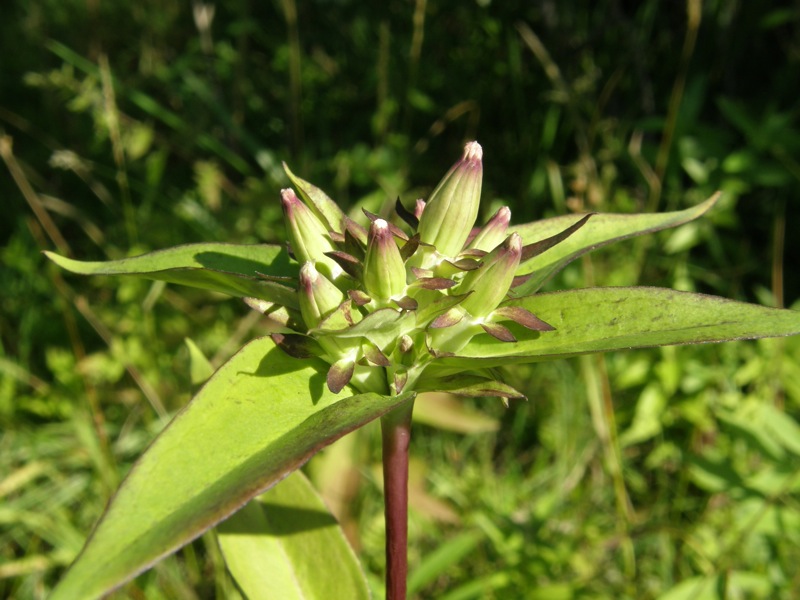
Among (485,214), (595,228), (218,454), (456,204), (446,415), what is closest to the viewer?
(218,454)

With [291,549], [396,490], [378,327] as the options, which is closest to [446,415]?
[291,549]

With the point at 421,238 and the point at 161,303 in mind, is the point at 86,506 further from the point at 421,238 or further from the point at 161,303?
the point at 421,238

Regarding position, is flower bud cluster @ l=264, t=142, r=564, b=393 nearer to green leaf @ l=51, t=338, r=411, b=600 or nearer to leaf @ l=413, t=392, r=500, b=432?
green leaf @ l=51, t=338, r=411, b=600

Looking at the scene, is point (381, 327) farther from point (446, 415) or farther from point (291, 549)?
point (446, 415)

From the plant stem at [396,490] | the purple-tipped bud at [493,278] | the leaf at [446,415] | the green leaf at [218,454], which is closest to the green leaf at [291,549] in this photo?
the plant stem at [396,490]

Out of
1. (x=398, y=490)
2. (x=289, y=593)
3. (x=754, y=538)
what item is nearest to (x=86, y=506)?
(x=289, y=593)

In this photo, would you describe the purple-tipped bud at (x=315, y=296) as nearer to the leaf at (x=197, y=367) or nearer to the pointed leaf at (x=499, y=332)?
the pointed leaf at (x=499, y=332)

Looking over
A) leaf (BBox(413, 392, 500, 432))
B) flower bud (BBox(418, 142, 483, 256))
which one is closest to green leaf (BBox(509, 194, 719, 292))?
flower bud (BBox(418, 142, 483, 256))
